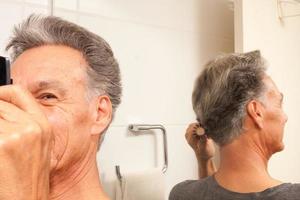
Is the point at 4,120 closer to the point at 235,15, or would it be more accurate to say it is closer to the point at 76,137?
the point at 76,137

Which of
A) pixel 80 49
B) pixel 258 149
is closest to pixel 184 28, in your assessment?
pixel 258 149

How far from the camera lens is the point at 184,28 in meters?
1.30

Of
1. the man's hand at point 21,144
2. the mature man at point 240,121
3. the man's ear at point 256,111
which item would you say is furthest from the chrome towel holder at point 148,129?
the man's hand at point 21,144

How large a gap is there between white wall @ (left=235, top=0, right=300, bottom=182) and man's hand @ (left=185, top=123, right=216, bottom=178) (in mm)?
288

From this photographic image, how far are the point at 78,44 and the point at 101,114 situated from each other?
0.46 ft

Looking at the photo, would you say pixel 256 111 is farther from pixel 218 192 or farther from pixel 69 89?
pixel 69 89

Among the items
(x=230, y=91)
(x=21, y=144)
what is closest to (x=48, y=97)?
(x=21, y=144)

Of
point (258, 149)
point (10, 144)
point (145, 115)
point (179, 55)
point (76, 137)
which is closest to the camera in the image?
point (10, 144)

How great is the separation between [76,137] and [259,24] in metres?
0.98

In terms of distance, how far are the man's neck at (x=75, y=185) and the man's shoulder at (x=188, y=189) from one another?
1.37 feet

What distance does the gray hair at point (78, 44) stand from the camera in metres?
0.69

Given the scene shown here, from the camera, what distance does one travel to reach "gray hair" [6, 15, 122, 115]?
69cm

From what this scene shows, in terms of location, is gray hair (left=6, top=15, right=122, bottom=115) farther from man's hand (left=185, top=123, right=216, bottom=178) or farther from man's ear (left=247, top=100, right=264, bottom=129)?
man's hand (left=185, top=123, right=216, bottom=178)

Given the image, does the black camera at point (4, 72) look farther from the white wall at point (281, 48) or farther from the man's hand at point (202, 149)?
the white wall at point (281, 48)
